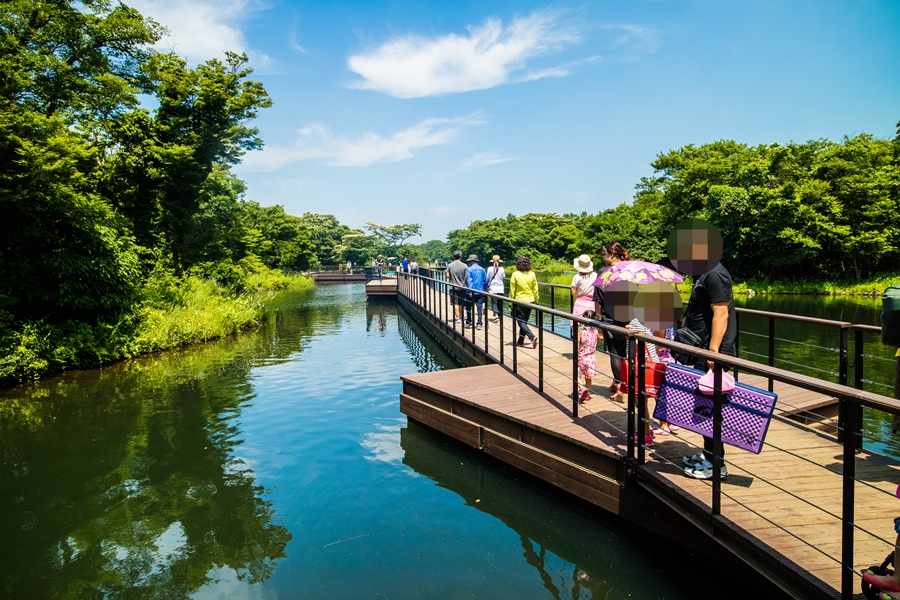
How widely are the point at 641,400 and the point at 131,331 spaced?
42.2 feet

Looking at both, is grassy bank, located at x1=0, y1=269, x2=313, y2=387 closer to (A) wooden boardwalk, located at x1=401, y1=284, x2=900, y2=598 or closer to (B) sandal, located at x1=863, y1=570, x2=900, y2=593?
(A) wooden boardwalk, located at x1=401, y1=284, x2=900, y2=598

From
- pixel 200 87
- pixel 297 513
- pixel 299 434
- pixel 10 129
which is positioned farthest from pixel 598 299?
pixel 200 87

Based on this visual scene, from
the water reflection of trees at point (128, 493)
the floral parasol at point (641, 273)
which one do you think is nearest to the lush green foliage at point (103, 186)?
the water reflection of trees at point (128, 493)

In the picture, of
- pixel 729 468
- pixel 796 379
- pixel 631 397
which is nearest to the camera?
pixel 796 379

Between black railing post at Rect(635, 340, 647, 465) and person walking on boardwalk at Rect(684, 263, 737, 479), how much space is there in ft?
1.00

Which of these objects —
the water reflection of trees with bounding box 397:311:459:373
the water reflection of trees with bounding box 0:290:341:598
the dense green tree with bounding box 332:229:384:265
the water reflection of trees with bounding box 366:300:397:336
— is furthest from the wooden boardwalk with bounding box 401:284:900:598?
the dense green tree with bounding box 332:229:384:265

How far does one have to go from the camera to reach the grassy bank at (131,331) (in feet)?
34.2

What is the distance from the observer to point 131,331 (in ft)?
42.9

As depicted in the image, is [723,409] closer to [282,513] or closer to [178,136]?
[282,513]

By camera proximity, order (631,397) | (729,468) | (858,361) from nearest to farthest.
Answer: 1. (729,468)
2. (631,397)
3. (858,361)

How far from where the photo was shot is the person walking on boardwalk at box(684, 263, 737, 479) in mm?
3469

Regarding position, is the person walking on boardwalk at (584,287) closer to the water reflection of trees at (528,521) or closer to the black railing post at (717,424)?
the water reflection of trees at (528,521)

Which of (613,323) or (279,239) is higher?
(279,239)

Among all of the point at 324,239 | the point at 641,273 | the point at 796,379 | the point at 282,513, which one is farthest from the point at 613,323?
the point at 324,239
